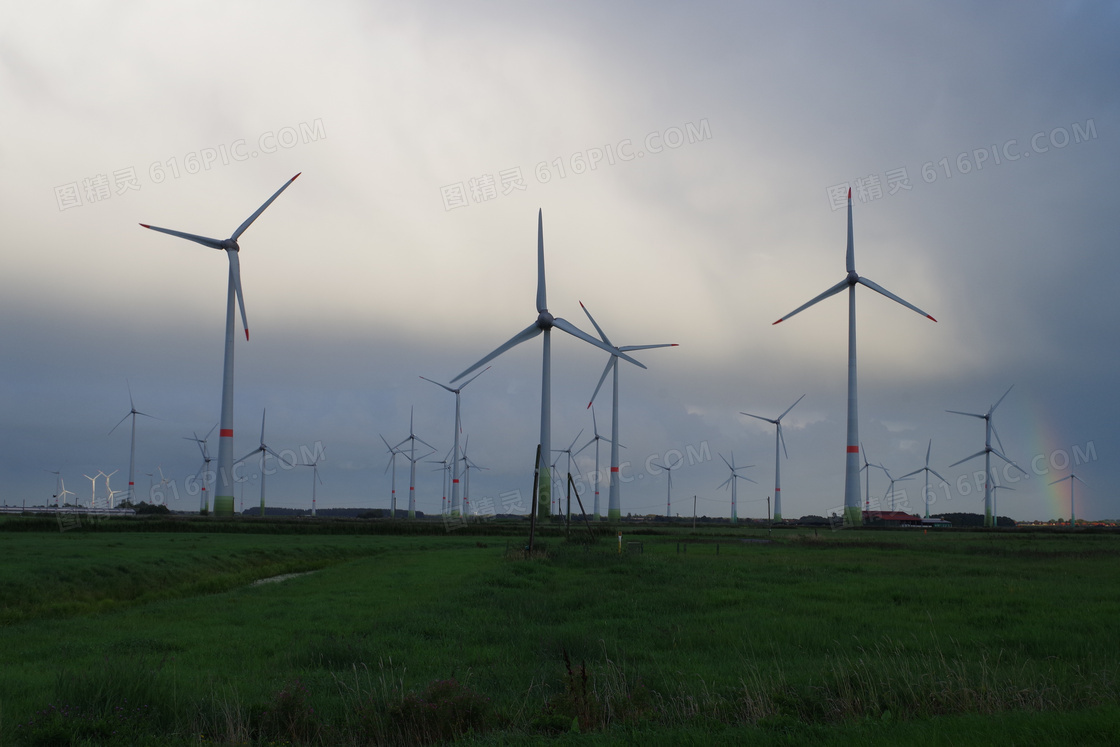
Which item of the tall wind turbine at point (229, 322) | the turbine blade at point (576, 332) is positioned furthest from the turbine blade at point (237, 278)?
the turbine blade at point (576, 332)

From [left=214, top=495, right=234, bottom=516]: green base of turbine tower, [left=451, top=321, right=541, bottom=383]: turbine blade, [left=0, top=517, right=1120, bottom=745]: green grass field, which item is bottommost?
[left=214, top=495, right=234, bottom=516]: green base of turbine tower

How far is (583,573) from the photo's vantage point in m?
38.5

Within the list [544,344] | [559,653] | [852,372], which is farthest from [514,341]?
[559,653]

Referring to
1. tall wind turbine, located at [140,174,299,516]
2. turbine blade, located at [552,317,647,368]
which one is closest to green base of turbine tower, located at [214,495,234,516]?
tall wind turbine, located at [140,174,299,516]

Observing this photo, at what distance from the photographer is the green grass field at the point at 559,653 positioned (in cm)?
1232

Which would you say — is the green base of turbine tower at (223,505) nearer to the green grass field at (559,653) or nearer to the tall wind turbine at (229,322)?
the tall wind turbine at (229,322)

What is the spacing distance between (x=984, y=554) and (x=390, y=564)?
40.2m

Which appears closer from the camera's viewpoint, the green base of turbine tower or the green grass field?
the green grass field

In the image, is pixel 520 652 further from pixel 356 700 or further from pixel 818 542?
pixel 818 542

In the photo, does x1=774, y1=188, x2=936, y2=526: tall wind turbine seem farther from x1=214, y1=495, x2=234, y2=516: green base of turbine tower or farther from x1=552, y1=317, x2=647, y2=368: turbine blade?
x1=214, y1=495, x2=234, y2=516: green base of turbine tower

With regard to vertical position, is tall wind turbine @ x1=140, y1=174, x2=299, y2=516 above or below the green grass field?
above

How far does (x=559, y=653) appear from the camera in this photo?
19.4m

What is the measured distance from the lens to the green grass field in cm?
1232

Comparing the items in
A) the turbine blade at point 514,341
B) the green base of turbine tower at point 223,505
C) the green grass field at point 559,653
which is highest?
the turbine blade at point 514,341
